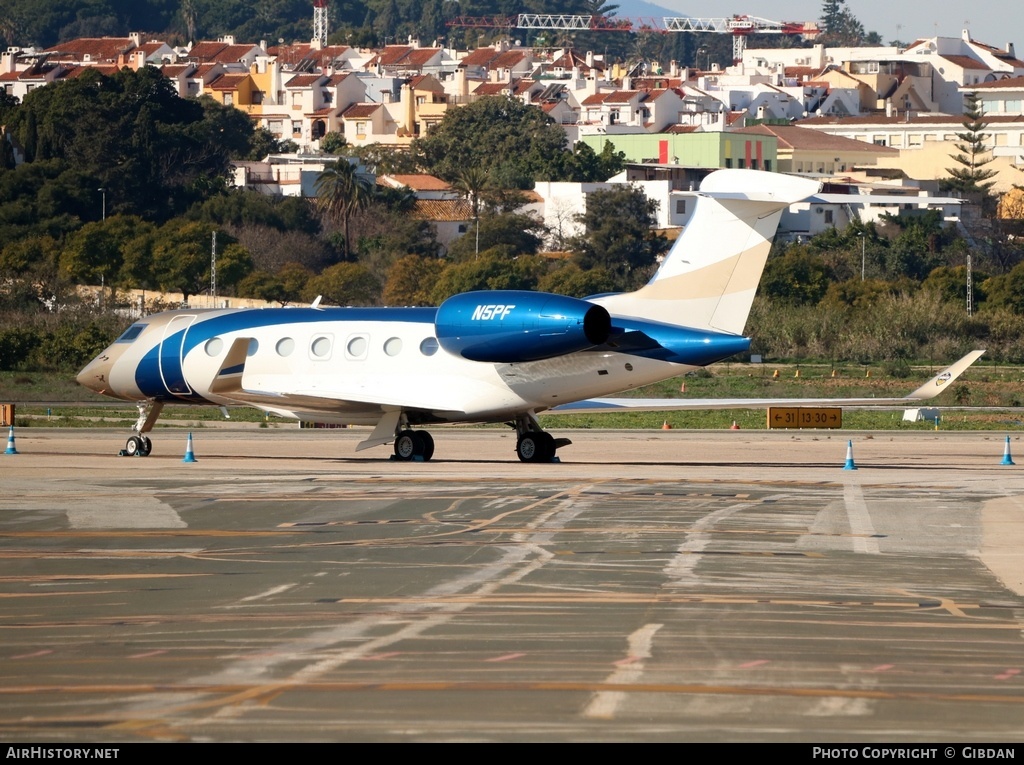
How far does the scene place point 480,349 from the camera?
29.1 m

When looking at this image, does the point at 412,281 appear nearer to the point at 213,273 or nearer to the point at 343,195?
the point at 213,273

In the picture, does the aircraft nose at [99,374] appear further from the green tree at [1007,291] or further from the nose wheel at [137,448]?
the green tree at [1007,291]

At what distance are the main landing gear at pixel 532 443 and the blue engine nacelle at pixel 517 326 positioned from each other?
249 cm

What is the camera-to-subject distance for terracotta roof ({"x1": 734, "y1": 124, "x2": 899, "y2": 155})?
481 feet

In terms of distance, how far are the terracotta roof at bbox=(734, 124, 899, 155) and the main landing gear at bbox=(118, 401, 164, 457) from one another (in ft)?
370

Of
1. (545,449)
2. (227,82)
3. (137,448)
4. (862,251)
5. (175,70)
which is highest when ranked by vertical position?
(175,70)

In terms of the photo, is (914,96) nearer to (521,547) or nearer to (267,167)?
(267,167)

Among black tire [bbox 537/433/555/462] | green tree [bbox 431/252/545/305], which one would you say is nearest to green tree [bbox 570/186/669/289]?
green tree [bbox 431/252/545/305]

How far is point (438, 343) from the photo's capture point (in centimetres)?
3030

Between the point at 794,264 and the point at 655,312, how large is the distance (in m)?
63.0

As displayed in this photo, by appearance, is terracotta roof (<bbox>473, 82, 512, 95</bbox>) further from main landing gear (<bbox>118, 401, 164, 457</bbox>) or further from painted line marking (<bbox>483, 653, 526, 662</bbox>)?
painted line marking (<bbox>483, 653, 526, 662</bbox>)

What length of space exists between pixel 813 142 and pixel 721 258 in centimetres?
12457

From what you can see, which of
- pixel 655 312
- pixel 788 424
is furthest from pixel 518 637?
pixel 788 424

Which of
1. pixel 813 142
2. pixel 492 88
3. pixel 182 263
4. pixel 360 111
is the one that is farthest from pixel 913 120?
pixel 182 263
